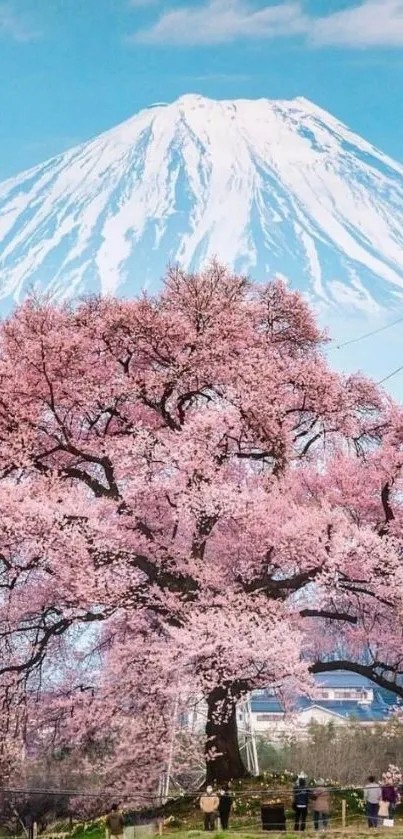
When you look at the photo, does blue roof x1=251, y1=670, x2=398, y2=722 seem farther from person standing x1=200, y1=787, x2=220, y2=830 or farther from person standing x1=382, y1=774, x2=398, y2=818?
person standing x1=200, y1=787, x2=220, y2=830

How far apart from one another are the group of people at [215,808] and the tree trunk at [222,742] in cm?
204

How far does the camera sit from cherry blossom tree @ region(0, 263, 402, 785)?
20172 mm

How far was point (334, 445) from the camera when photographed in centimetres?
2428

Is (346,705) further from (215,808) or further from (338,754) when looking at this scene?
(215,808)

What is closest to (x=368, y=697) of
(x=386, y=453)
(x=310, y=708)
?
(x=310, y=708)

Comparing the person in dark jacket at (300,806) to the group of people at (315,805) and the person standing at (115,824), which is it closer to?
the group of people at (315,805)

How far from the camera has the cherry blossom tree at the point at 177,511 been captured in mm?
20172

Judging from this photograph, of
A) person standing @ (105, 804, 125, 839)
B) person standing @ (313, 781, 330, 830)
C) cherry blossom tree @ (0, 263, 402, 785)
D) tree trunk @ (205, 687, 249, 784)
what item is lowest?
person standing @ (105, 804, 125, 839)

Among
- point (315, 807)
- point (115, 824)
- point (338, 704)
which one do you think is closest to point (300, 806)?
point (315, 807)

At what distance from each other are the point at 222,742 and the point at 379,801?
155 inches

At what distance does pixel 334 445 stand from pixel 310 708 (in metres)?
26.6

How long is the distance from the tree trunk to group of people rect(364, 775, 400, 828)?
10.4 ft

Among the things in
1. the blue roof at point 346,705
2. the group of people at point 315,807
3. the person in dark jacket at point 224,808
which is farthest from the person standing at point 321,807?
the blue roof at point 346,705

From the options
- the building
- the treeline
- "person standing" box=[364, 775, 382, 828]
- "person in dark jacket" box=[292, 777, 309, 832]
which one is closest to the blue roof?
the building
